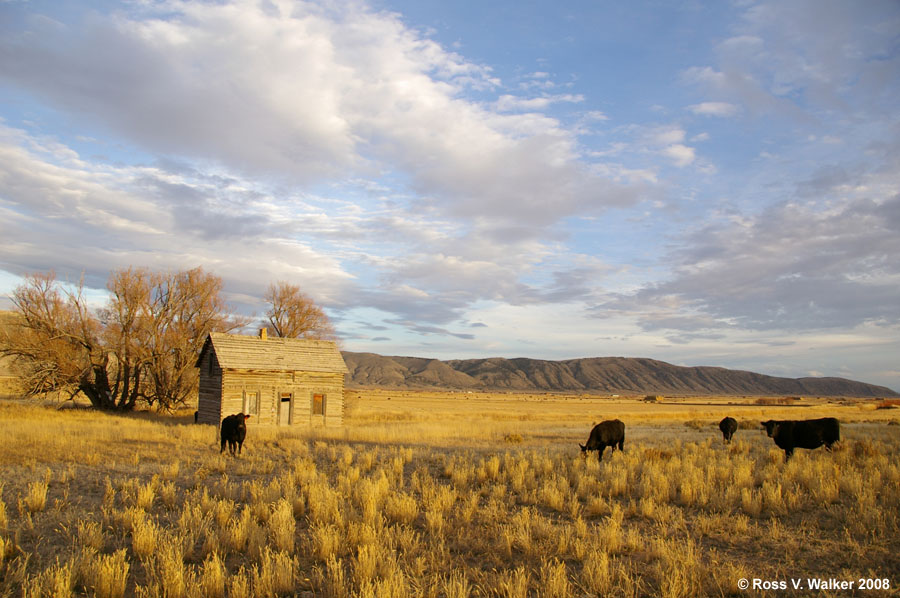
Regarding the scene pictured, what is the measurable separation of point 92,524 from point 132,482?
3.06 metres

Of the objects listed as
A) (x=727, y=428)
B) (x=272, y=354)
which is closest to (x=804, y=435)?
(x=727, y=428)

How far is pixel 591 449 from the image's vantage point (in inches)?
604

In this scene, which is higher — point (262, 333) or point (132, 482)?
point (262, 333)

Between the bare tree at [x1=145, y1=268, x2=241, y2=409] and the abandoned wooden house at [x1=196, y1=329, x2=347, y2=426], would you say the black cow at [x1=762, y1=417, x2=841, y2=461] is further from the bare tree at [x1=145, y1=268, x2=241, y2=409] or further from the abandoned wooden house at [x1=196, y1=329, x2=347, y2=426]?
the bare tree at [x1=145, y1=268, x2=241, y2=409]

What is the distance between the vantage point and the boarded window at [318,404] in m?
28.9

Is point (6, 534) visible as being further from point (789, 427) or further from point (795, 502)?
A: point (789, 427)

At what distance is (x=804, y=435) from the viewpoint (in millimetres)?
14359

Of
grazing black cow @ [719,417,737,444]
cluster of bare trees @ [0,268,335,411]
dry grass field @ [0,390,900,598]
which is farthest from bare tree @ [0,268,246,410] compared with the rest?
grazing black cow @ [719,417,737,444]

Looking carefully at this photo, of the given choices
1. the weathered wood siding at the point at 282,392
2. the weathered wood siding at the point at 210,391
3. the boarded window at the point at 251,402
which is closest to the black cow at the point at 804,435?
the weathered wood siding at the point at 282,392

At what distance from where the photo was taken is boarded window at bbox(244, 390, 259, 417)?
27.0m

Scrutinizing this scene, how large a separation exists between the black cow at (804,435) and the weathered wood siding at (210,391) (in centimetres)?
2268

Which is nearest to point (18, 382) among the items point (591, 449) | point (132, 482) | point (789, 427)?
point (132, 482)

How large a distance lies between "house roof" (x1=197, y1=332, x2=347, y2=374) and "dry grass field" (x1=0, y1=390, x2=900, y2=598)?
43.1 ft

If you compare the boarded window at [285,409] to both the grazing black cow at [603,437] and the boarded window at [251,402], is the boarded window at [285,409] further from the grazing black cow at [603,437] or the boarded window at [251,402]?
the grazing black cow at [603,437]
